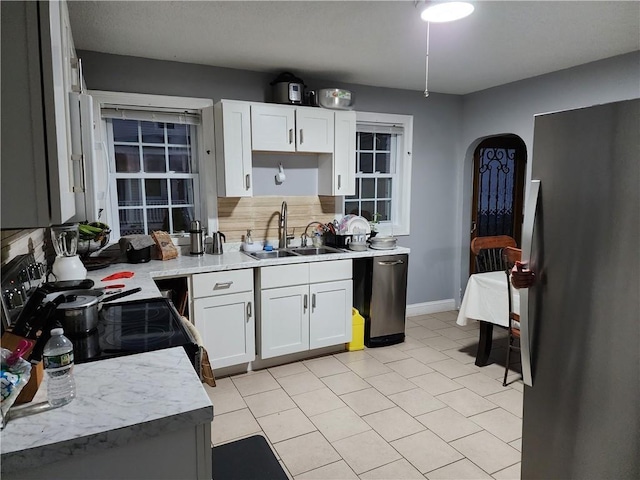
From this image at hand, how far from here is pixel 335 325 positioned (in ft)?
11.7

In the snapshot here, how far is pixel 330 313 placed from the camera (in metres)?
3.54

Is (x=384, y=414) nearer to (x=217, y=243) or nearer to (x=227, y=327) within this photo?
(x=227, y=327)

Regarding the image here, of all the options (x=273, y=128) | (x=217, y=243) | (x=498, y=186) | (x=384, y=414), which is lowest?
(x=384, y=414)

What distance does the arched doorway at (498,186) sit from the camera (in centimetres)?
484

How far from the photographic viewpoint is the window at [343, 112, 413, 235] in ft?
14.3

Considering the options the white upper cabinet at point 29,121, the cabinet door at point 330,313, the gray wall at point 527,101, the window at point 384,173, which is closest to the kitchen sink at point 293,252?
the cabinet door at point 330,313

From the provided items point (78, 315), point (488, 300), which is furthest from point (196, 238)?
point (488, 300)

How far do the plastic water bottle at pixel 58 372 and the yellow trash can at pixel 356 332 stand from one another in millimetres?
2797

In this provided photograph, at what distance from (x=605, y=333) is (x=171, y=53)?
127 inches

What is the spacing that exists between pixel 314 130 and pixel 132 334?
2519mm

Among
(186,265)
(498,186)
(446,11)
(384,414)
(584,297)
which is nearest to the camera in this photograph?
(584,297)

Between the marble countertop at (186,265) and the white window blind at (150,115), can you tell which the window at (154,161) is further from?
the marble countertop at (186,265)

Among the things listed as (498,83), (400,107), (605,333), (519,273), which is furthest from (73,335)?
(498,83)

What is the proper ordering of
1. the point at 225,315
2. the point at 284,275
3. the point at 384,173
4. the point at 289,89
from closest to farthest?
the point at 225,315, the point at 284,275, the point at 289,89, the point at 384,173
